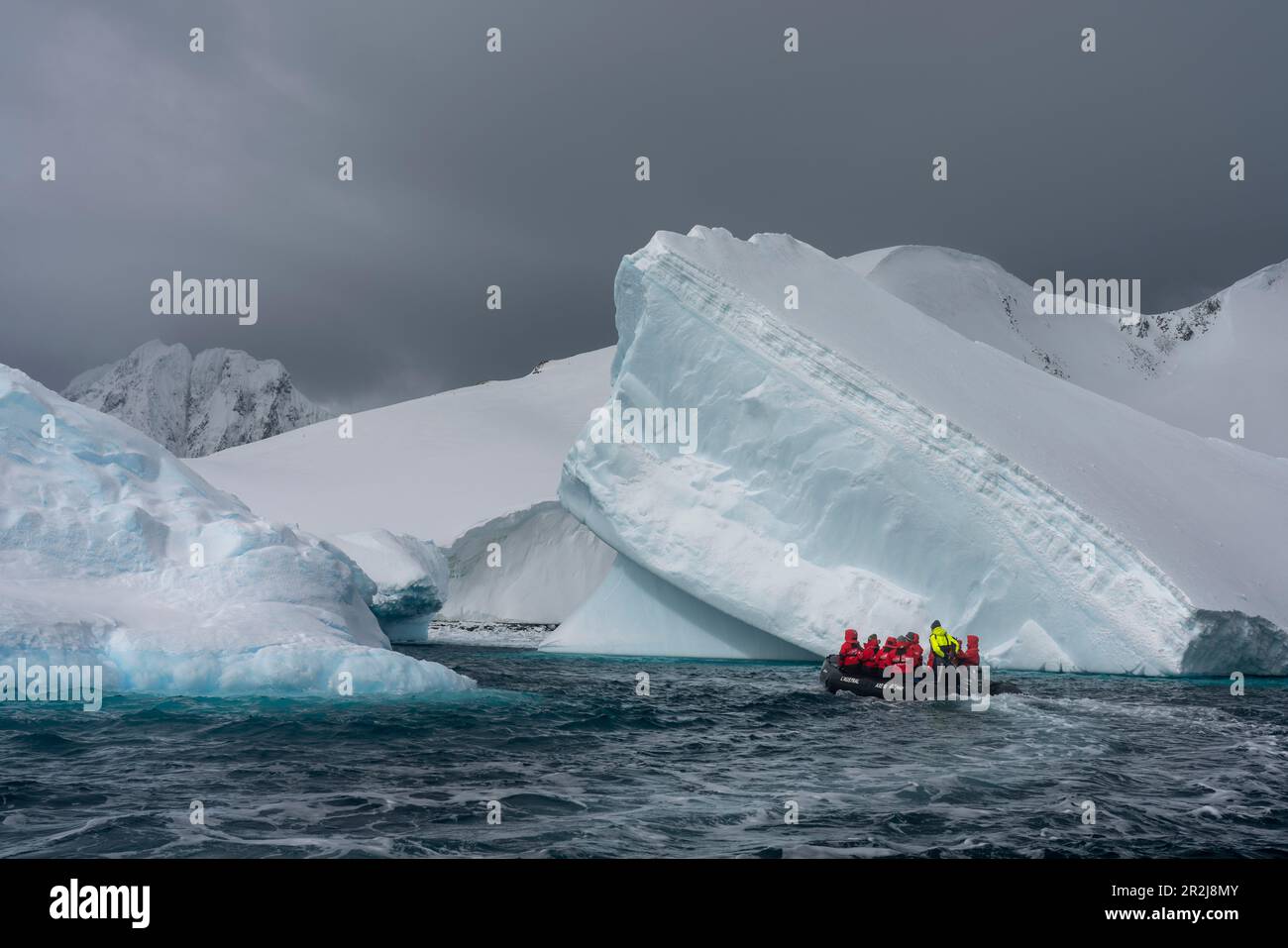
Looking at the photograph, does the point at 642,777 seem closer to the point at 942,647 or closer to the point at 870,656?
the point at 870,656

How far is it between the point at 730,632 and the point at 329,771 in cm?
1423

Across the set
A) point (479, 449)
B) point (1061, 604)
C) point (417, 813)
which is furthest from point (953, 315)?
point (417, 813)

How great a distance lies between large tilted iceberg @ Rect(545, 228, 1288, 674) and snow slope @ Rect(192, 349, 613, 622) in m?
12.9

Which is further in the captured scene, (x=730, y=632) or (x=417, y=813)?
(x=730, y=632)

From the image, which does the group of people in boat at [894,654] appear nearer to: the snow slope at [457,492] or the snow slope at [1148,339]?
the snow slope at [457,492]

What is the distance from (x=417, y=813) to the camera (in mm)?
7125

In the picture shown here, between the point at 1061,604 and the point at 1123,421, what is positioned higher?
the point at 1123,421

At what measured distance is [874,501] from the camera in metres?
19.7

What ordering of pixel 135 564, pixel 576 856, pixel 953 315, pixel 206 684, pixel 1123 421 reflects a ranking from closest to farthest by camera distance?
1. pixel 576 856
2. pixel 206 684
3. pixel 135 564
4. pixel 1123 421
5. pixel 953 315

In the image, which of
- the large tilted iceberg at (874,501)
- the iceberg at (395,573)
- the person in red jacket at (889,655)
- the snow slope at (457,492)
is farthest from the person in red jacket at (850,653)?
the snow slope at (457,492)

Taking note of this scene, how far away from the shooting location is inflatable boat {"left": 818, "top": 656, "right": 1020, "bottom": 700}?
14.3 metres

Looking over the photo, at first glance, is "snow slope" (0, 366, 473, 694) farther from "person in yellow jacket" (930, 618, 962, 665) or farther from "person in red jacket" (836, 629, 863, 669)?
"person in yellow jacket" (930, 618, 962, 665)
